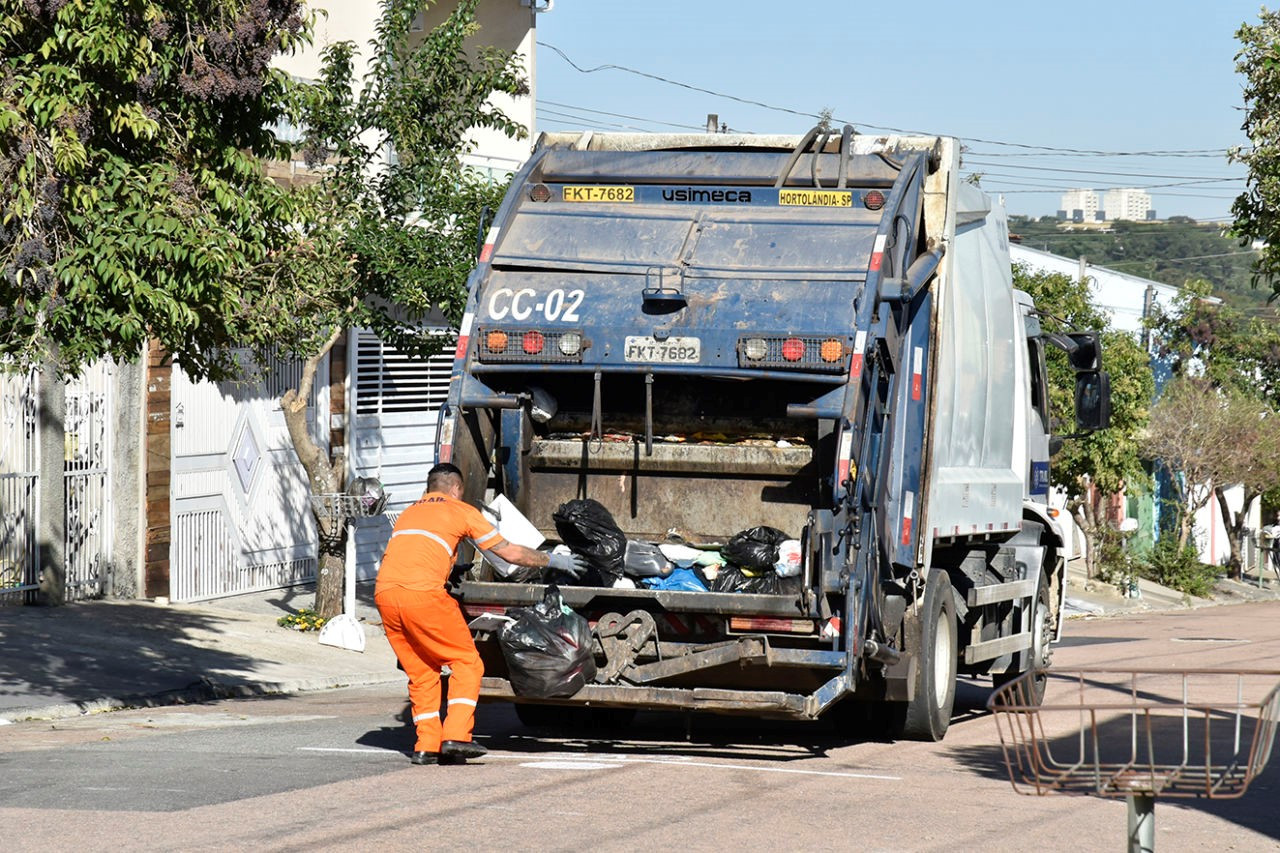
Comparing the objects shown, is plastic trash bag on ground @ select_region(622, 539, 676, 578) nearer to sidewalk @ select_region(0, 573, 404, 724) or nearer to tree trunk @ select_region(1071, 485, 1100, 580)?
sidewalk @ select_region(0, 573, 404, 724)

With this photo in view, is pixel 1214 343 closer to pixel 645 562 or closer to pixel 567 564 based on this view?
pixel 645 562

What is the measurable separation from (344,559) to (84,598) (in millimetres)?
2297

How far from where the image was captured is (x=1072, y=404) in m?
27.9

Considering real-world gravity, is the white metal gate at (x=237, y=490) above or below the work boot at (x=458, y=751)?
above

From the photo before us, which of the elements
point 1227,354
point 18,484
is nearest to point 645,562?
point 18,484

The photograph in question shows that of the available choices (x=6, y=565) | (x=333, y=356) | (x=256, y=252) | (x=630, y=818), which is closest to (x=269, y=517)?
(x=333, y=356)

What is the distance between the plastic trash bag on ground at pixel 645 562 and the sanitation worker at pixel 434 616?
0.68 metres

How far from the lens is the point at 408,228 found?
1571cm

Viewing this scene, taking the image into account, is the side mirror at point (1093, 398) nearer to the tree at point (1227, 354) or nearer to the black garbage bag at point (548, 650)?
the black garbage bag at point (548, 650)

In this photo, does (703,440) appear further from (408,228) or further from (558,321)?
(408,228)

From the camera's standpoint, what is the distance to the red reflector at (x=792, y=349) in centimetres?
916

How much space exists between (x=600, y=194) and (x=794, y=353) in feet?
5.61

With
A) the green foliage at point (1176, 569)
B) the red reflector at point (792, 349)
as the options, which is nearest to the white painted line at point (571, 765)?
the red reflector at point (792, 349)

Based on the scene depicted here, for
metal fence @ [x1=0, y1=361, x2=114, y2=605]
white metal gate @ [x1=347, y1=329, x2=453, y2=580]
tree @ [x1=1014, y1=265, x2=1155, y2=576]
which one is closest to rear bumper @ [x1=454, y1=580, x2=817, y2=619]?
metal fence @ [x1=0, y1=361, x2=114, y2=605]
